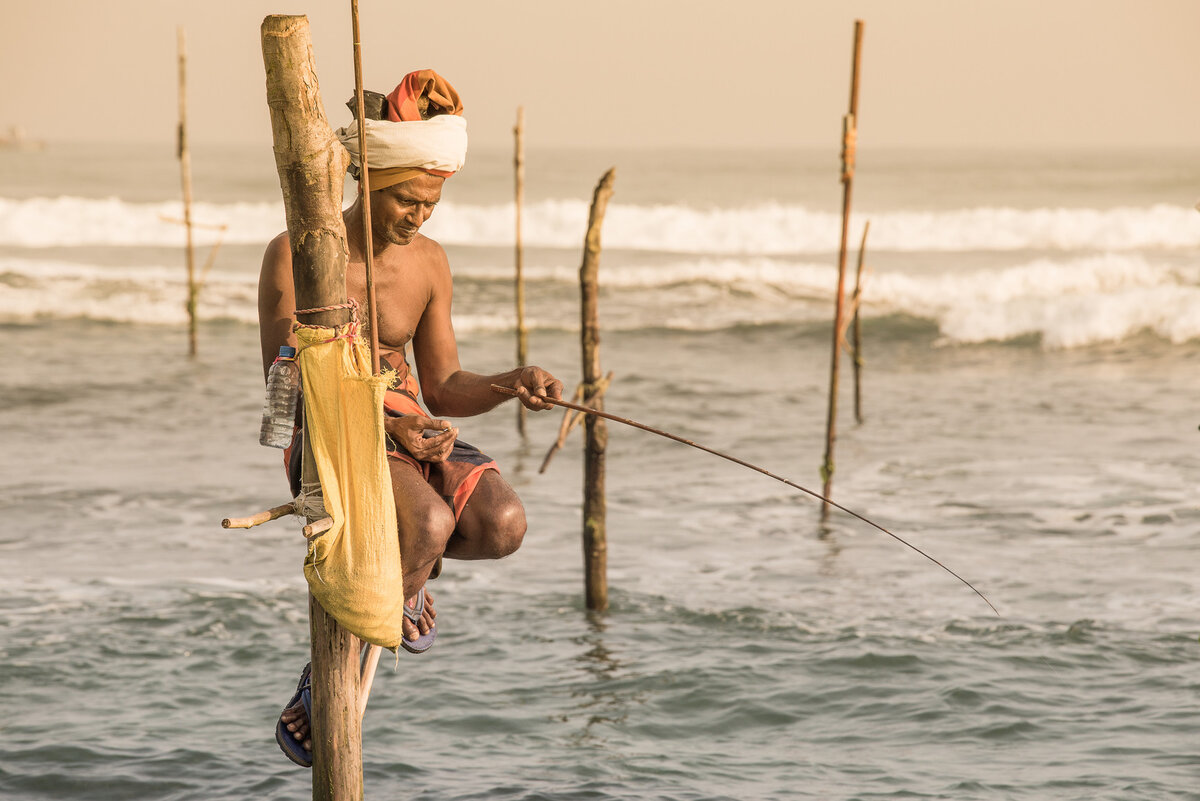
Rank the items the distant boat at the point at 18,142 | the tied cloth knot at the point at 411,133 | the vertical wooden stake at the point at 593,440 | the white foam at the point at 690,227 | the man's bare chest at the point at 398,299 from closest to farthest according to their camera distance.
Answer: the tied cloth knot at the point at 411,133
the man's bare chest at the point at 398,299
the vertical wooden stake at the point at 593,440
the white foam at the point at 690,227
the distant boat at the point at 18,142

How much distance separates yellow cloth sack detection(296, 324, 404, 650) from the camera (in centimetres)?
321

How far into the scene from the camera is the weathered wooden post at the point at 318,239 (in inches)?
125

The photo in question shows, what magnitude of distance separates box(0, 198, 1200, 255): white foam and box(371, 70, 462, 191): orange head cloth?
1112 inches

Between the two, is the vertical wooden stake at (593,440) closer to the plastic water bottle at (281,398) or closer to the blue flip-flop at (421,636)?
the blue flip-flop at (421,636)

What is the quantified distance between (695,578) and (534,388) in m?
Result: 5.84

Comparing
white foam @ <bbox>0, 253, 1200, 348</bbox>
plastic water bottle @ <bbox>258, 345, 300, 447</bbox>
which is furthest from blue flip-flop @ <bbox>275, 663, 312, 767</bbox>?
white foam @ <bbox>0, 253, 1200, 348</bbox>

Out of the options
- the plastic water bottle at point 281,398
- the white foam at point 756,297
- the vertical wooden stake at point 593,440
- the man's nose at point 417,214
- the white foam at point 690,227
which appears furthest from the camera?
the white foam at point 690,227

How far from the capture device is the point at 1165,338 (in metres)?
20.8

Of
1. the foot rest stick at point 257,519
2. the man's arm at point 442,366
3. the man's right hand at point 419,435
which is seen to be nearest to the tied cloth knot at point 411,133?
the man's arm at point 442,366

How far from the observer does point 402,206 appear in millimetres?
3578

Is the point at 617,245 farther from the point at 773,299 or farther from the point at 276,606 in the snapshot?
the point at 276,606


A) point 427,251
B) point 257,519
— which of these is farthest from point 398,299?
point 257,519

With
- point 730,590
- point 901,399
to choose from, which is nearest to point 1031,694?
point 730,590

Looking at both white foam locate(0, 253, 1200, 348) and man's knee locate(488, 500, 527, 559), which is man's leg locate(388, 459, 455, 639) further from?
white foam locate(0, 253, 1200, 348)
